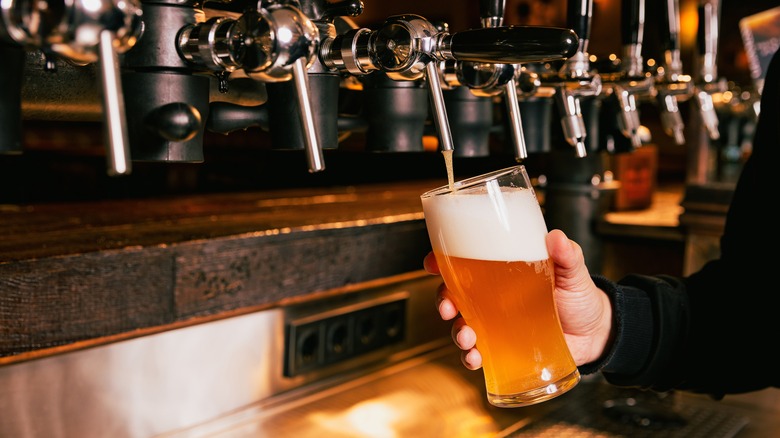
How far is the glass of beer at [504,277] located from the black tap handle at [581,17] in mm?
217

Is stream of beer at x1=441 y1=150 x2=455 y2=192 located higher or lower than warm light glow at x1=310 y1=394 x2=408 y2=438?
higher

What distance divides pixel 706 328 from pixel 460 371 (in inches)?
21.2

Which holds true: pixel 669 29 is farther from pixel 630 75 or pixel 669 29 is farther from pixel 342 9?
pixel 342 9

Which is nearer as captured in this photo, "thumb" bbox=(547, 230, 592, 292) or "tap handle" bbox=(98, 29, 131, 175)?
"tap handle" bbox=(98, 29, 131, 175)

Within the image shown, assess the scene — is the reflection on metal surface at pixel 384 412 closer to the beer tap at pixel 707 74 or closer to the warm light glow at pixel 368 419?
the warm light glow at pixel 368 419

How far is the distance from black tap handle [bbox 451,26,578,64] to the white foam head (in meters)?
0.23

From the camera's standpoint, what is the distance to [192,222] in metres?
1.49

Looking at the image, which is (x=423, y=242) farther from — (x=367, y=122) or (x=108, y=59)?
(x=108, y=59)

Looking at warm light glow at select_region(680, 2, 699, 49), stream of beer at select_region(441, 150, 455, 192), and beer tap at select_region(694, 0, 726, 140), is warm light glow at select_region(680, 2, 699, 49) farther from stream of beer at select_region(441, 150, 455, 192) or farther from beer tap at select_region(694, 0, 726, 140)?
stream of beer at select_region(441, 150, 455, 192)

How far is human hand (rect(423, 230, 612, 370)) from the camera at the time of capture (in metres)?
0.98

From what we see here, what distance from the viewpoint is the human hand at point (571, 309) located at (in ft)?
3.22

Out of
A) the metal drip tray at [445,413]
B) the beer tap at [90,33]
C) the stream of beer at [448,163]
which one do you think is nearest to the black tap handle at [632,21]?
the stream of beer at [448,163]

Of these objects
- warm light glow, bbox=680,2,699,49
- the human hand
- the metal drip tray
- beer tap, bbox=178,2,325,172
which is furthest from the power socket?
warm light glow, bbox=680,2,699,49

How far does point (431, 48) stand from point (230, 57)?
0.62 feet
